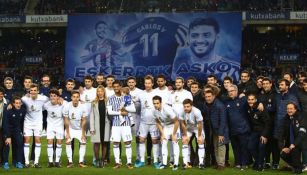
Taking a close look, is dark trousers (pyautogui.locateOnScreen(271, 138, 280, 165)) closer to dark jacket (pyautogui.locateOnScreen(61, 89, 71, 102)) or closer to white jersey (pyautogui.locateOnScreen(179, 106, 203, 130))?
white jersey (pyautogui.locateOnScreen(179, 106, 203, 130))

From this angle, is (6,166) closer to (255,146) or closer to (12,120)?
(12,120)

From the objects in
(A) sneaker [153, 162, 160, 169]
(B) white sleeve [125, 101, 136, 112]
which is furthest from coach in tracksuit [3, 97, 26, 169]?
(A) sneaker [153, 162, 160, 169]

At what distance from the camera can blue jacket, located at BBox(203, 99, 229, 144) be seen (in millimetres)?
14672

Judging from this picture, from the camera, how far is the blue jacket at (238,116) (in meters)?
14.9

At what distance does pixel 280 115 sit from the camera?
14.4 m

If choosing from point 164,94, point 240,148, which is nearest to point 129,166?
point 164,94

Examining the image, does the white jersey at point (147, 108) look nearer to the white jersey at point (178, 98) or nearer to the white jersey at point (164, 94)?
the white jersey at point (164, 94)

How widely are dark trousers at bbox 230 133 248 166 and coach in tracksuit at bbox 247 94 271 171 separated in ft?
0.46

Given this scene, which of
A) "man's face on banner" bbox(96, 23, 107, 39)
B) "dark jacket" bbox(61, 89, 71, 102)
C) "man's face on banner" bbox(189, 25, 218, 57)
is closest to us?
"dark jacket" bbox(61, 89, 71, 102)

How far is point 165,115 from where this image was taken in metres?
14.8

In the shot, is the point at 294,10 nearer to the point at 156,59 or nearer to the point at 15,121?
the point at 156,59

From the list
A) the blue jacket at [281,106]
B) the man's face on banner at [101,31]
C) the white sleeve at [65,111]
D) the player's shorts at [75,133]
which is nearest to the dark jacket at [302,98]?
the blue jacket at [281,106]

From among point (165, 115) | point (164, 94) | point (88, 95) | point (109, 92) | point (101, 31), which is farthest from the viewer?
point (101, 31)

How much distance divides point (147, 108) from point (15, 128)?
310 cm
